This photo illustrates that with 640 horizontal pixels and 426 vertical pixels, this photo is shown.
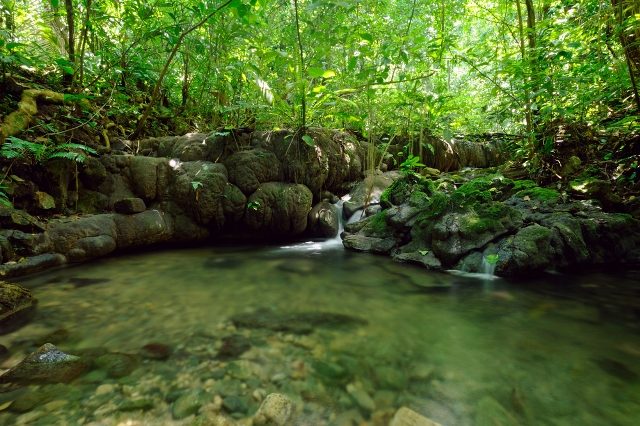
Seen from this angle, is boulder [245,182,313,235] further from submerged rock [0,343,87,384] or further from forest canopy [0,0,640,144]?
submerged rock [0,343,87,384]

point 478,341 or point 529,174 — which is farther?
point 529,174

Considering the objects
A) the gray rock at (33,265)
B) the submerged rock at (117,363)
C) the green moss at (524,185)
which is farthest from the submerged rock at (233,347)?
the green moss at (524,185)

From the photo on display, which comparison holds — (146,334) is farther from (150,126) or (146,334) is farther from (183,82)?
(183,82)

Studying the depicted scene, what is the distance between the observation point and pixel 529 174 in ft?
20.9

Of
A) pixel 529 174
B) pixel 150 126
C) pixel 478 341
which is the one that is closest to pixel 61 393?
pixel 478 341

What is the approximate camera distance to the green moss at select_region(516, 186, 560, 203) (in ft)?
16.8

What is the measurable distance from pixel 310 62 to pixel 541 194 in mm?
4553

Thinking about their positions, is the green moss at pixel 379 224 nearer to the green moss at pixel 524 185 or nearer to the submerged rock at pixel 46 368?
the green moss at pixel 524 185

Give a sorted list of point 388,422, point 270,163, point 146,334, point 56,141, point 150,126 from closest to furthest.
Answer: point 388,422
point 146,334
point 56,141
point 270,163
point 150,126

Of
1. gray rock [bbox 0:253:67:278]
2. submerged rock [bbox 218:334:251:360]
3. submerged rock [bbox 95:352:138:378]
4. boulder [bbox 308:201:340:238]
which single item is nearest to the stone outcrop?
boulder [bbox 308:201:340:238]

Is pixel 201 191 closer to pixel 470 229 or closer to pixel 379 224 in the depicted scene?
pixel 379 224

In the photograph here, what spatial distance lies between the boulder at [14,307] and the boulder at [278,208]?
3.45m

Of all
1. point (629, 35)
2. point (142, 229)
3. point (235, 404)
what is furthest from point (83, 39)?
point (629, 35)

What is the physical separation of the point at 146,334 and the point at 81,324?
0.62 m
